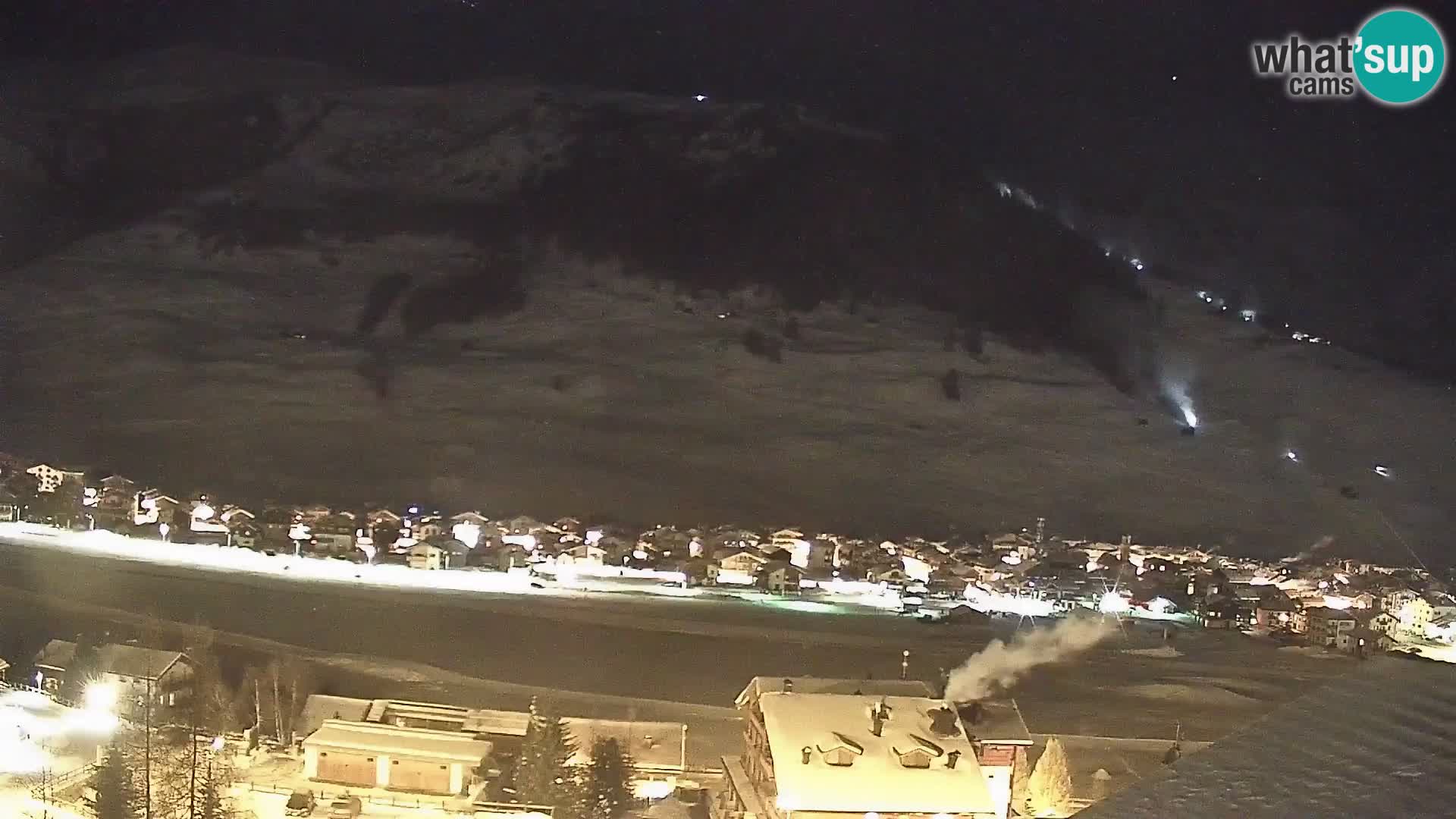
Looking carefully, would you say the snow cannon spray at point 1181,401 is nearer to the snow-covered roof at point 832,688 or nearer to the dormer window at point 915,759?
the snow-covered roof at point 832,688

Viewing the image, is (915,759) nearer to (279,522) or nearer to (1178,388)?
(279,522)

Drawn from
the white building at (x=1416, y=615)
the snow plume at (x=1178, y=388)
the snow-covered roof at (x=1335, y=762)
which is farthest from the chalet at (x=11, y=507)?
the snow plume at (x=1178, y=388)

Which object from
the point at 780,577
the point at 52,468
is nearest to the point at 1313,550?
the point at 780,577

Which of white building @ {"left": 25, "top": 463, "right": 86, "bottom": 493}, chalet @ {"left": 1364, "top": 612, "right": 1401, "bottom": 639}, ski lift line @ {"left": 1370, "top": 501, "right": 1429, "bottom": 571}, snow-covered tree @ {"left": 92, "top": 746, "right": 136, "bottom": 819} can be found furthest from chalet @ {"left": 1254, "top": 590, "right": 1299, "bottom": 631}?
white building @ {"left": 25, "top": 463, "right": 86, "bottom": 493}

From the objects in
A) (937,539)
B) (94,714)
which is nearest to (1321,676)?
(937,539)

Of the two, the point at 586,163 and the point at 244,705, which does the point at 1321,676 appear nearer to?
the point at 244,705
